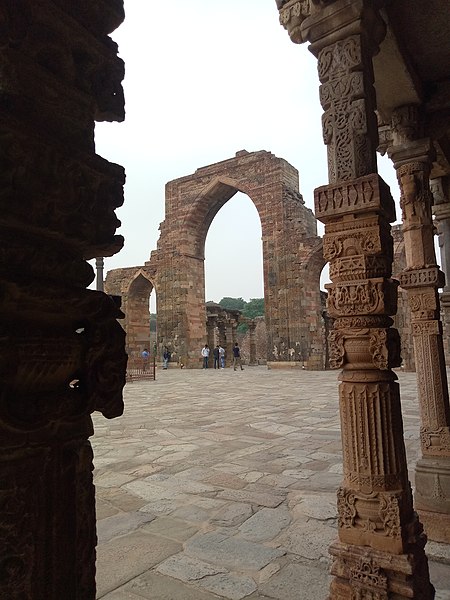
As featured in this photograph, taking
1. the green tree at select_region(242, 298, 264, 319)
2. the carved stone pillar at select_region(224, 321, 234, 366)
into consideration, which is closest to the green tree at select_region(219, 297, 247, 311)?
the green tree at select_region(242, 298, 264, 319)

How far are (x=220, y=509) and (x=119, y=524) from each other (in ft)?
2.32

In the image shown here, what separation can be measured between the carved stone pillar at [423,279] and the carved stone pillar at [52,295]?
3.04 meters

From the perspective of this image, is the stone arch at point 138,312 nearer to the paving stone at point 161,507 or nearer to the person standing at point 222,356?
the person standing at point 222,356

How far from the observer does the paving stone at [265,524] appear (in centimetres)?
269

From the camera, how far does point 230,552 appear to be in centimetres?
248

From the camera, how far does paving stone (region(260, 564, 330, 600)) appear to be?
2055 mm

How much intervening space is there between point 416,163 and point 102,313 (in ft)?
11.2

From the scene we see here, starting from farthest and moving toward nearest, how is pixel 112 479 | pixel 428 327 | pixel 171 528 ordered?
pixel 112 479 < pixel 428 327 < pixel 171 528

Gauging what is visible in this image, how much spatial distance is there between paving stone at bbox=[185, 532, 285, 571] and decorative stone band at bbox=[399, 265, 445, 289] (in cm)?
218

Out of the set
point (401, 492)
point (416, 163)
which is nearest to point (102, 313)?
point (401, 492)

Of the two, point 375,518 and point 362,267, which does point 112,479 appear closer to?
point 375,518

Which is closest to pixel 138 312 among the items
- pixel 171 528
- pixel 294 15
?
pixel 171 528

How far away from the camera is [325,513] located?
3.02m

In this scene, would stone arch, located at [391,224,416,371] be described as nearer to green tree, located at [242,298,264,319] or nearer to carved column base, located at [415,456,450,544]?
carved column base, located at [415,456,450,544]
